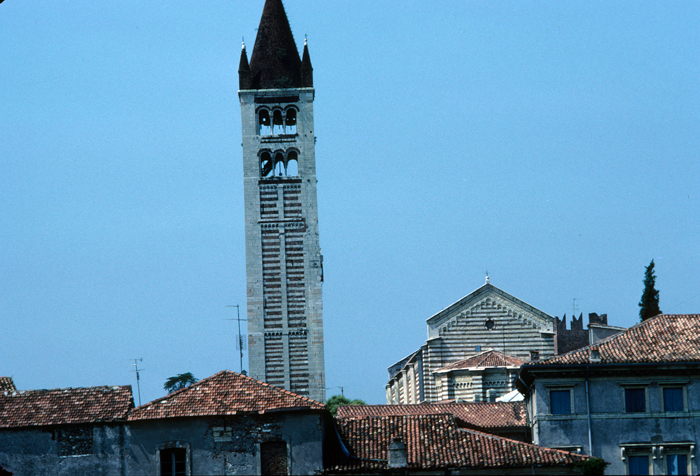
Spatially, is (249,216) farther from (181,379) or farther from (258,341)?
(181,379)

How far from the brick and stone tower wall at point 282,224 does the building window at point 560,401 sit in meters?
18.4

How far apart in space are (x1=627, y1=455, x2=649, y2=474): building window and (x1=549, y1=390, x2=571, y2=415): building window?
211 cm

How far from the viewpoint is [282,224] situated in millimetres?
50312

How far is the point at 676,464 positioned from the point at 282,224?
77.8 ft

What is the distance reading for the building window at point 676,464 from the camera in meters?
31.0

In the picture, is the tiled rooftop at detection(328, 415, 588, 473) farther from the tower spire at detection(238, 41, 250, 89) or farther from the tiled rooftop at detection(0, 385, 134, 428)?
the tower spire at detection(238, 41, 250, 89)

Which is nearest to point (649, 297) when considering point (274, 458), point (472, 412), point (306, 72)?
point (472, 412)

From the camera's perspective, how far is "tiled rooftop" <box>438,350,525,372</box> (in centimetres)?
4812

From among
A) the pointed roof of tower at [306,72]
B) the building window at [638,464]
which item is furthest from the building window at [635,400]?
A: the pointed roof of tower at [306,72]

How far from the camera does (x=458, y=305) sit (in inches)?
1977

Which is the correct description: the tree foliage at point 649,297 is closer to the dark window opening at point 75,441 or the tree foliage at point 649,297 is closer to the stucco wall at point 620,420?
the stucco wall at point 620,420

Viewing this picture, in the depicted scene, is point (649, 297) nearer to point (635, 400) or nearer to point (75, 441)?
point (635, 400)

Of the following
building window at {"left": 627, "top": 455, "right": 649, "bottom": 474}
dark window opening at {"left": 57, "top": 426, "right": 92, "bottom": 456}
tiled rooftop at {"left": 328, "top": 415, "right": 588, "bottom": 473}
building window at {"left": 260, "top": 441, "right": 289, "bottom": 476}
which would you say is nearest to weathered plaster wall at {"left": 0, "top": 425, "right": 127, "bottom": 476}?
dark window opening at {"left": 57, "top": 426, "right": 92, "bottom": 456}

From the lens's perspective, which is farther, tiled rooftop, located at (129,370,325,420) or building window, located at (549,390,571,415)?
building window, located at (549,390,571,415)
